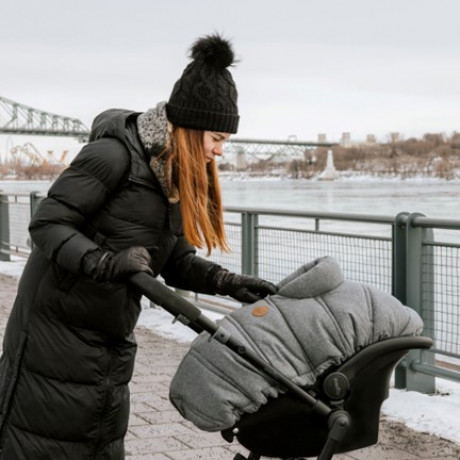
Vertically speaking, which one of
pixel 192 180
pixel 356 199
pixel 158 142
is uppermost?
pixel 158 142

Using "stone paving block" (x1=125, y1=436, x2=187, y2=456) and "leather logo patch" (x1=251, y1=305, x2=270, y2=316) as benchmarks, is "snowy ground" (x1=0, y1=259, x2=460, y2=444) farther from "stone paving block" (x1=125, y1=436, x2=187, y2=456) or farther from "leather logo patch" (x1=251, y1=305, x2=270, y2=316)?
"leather logo patch" (x1=251, y1=305, x2=270, y2=316)

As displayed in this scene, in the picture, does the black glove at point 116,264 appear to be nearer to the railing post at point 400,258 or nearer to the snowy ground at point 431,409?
the snowy ground at point 431,409

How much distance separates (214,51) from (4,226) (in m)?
12.3

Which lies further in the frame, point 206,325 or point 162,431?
point 162,431

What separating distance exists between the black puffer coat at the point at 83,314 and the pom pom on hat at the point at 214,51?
0.28m

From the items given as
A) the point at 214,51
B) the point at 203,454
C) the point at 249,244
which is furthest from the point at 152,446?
the point at 249,244

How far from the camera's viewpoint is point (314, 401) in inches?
95.3

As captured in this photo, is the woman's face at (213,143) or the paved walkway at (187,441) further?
the paved walkway at (187,441)

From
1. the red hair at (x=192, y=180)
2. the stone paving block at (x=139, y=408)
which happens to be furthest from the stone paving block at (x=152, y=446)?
the red hair at (x=192, y=180)

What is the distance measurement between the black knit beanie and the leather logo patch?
1.86 feet

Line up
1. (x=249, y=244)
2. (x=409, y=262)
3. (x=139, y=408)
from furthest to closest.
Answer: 1. (x=249, y=244)
2. (x=409, y=262)
3. (x=139, y=408)

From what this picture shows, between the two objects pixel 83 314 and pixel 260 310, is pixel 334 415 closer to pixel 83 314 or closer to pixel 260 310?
pixel 260 310

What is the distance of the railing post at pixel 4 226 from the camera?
14398 millimetres

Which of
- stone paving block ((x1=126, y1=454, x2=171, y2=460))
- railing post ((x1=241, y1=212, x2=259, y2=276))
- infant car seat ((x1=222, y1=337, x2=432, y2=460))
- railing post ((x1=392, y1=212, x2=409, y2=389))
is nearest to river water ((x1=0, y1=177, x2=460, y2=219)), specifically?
railing post ((x1=241, y1=212, x2=259, y2=276))
